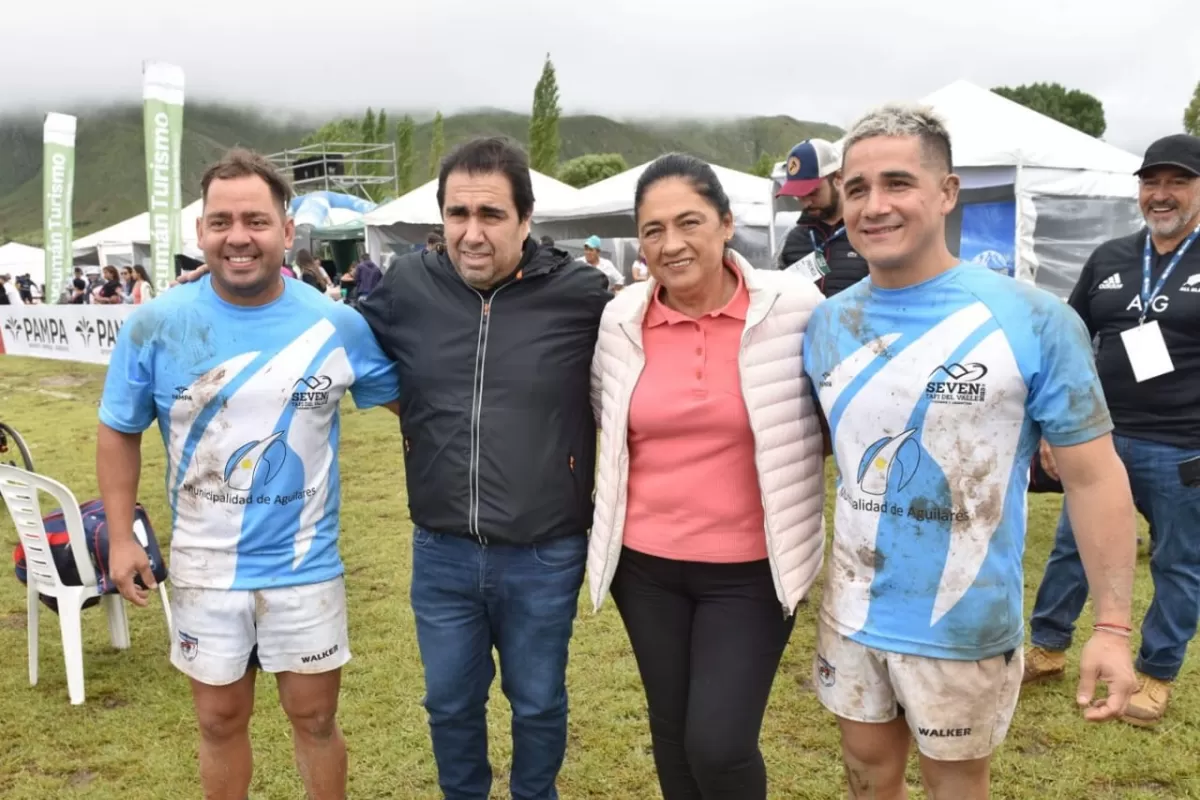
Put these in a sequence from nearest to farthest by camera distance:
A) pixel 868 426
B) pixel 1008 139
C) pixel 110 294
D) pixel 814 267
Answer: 1. pixel 868 426
2. pixel 814 267
3. pixel 1008 139
4. pixel 110 294

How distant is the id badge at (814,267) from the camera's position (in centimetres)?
408

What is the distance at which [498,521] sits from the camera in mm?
2363

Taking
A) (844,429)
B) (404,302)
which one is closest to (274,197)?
(404,302)

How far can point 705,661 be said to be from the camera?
2227 millimetres

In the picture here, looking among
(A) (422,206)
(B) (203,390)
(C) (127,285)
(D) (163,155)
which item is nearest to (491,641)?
(B) (203,390)

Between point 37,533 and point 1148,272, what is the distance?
467 centimetres

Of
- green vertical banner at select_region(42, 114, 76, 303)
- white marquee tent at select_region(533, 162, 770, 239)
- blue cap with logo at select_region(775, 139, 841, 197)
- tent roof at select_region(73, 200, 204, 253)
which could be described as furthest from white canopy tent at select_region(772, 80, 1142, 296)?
A: tent roof at select_region(73, 200, 204, 253)

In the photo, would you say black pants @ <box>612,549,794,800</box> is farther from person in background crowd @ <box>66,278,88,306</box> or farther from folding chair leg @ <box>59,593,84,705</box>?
person in background crowd @ <box>66,278,88,306</box>

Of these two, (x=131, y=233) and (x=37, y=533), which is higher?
(x=131, y=233)

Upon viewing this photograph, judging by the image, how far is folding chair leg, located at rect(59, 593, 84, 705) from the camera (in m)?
3.71

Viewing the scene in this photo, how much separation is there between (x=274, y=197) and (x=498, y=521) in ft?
3.58

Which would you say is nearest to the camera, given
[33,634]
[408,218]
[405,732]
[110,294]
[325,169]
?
[405,732]

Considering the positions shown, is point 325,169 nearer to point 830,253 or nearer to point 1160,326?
point 830,253

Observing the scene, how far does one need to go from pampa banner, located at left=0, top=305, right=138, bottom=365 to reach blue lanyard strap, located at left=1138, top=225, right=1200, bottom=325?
14.2 meters
